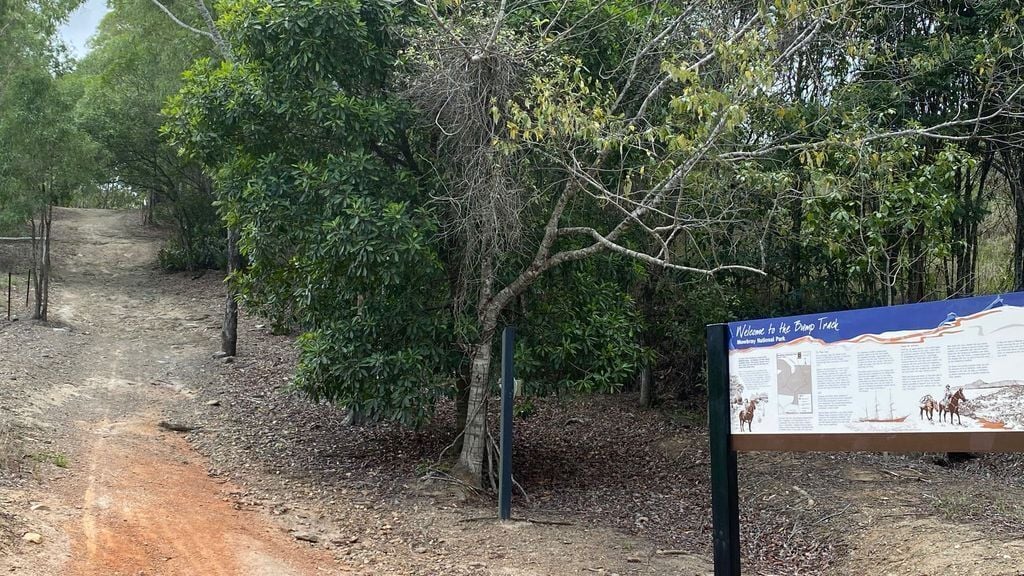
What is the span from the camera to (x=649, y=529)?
30.1 feet

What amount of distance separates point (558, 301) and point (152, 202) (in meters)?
26.1

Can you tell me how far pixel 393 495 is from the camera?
372 inches

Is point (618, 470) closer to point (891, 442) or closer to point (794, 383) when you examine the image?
point (794, 383)

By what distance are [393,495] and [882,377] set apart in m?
5.98

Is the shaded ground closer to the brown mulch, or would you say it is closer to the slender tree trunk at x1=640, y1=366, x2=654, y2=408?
the brown mulch

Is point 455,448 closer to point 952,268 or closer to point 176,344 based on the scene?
point 952,268

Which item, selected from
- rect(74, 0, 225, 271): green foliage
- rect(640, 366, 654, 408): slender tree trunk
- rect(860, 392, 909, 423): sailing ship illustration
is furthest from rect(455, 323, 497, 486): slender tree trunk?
rect(74, 0, 225, 271): green foliage

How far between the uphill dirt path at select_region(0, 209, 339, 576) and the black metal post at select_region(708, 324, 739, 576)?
128 inches

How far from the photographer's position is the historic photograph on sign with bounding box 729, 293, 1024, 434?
4570mm

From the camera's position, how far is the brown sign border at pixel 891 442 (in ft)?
14.8

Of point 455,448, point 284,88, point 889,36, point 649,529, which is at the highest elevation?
point 889,36

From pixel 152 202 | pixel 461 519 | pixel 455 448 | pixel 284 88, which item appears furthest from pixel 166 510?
pixel 152 202

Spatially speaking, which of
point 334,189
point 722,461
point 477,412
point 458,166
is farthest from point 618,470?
point 722,461

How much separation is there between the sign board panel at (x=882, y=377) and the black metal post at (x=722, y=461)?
0.21 ft
